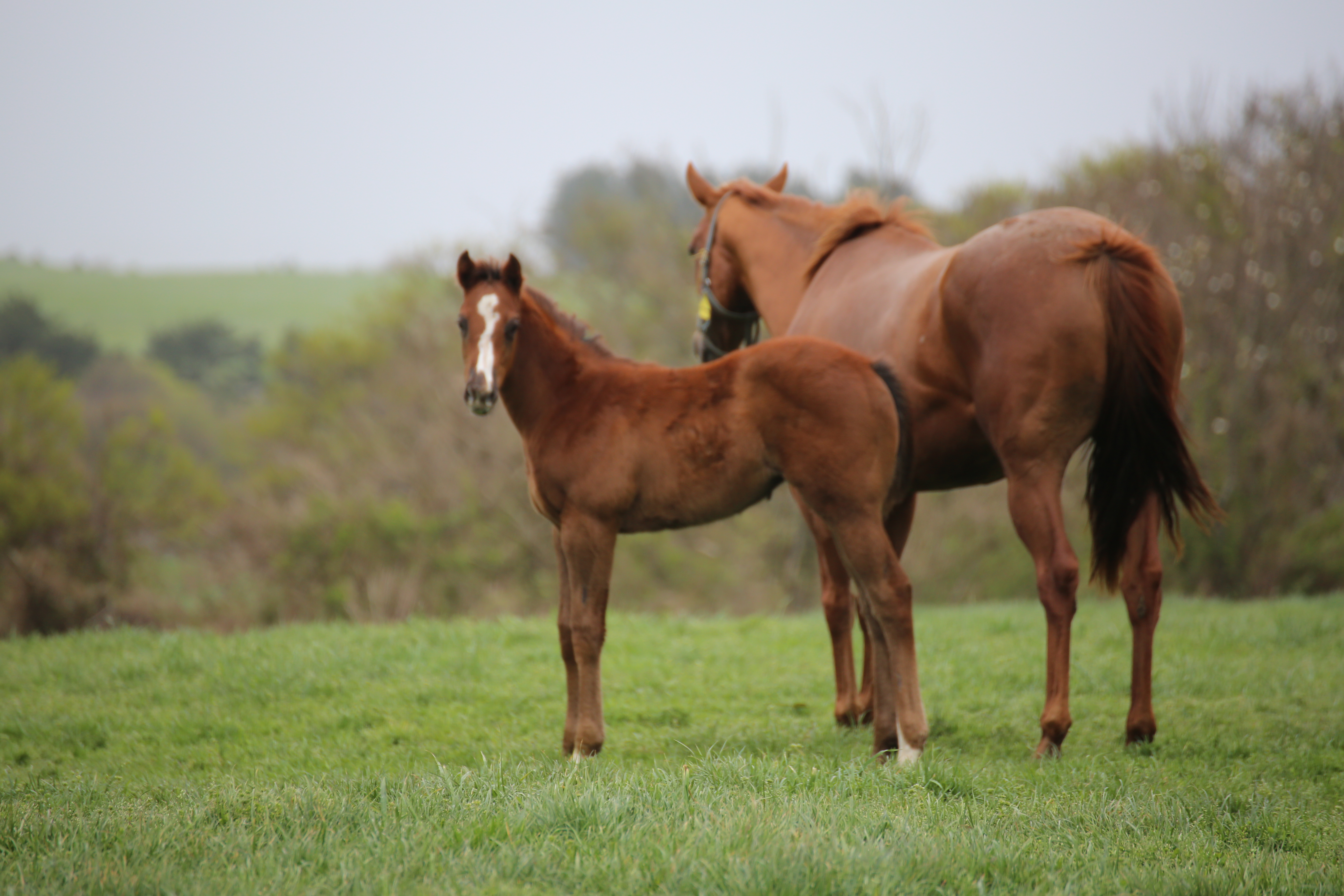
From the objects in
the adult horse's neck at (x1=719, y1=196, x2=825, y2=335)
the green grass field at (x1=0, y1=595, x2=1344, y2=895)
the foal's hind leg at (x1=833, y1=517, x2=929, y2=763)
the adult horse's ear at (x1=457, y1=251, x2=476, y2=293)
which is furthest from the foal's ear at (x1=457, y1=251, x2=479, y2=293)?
the adult horse's neck at (x1=719, y1=196, x2=825, y2=335)

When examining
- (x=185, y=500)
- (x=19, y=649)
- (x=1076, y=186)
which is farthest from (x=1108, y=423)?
(x=185, y=500)

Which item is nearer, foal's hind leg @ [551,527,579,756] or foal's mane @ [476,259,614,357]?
foal's hind leg @ [551,527,579,756]

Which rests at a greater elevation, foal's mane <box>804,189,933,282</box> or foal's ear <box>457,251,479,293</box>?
foal's mane <box>804,189,933,282</box>

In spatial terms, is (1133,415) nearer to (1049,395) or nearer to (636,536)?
(1049,395)

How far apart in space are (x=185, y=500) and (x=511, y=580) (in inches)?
242

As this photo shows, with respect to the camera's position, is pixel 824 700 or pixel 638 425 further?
pixel 824 700

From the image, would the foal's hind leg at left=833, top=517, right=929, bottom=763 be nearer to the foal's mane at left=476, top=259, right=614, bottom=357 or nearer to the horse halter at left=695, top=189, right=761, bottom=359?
the foal's mane at left=476, top=259, right=614, bottom=357

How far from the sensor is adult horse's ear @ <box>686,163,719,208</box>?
6.72 metres

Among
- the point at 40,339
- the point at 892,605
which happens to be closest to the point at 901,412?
the point at 892,605

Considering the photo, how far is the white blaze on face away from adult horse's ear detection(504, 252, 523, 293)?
4.3 inches

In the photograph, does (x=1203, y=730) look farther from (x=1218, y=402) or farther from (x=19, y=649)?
(x=1218, y=402)

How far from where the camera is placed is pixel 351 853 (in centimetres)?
280

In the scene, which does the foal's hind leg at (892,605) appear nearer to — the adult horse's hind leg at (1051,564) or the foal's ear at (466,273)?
the adult horse's hind leg at (1051,564)

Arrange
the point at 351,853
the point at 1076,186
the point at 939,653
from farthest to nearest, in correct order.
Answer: the point at 1076,186, the point at 939,653, the point at 351,853
